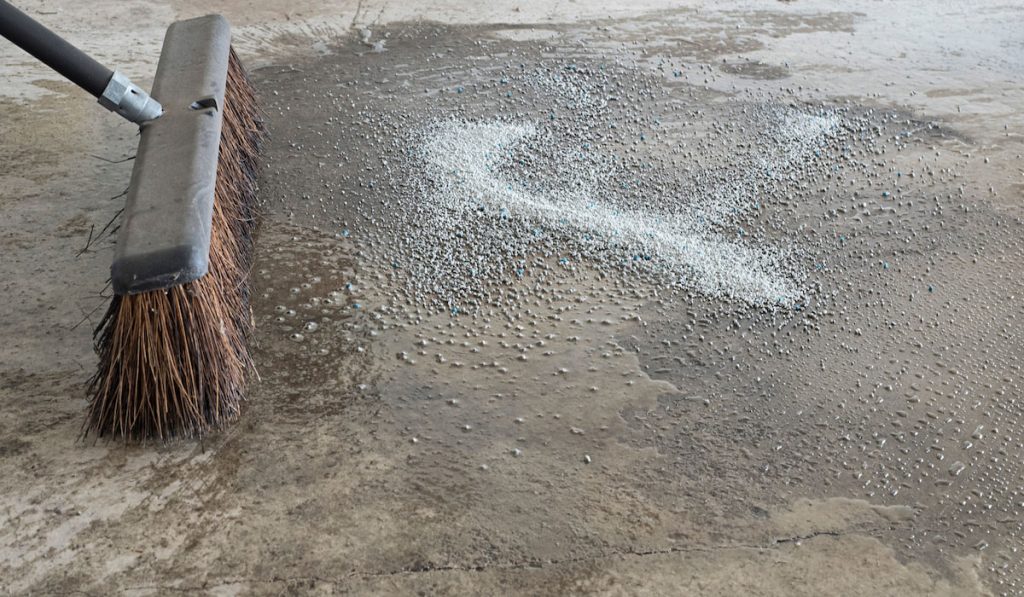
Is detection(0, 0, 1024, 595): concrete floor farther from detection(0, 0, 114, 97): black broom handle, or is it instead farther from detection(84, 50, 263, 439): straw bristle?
detection(0, 0, 114, 97): black broom handle

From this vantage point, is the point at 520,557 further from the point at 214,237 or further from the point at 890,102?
the point at 890,102

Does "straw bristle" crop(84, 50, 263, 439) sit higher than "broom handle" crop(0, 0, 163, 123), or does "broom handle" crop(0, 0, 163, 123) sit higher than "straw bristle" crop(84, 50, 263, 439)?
"broom handle" crop(0, 0, 163, 123)

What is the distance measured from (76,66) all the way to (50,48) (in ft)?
0.24

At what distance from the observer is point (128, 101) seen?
7.74 feet

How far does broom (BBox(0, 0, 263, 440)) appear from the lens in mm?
1975

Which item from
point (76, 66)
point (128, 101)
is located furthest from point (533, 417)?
point (76, 66)

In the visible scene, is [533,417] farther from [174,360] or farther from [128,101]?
[128,101]

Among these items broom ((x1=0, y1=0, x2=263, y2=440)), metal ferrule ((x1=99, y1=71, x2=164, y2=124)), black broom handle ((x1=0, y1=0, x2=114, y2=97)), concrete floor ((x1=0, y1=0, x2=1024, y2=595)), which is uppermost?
black broom handle ((x1=0, y1=0, x2=114, y2=97))

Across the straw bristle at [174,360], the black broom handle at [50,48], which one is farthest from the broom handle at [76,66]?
the straw bristle at [174,360]

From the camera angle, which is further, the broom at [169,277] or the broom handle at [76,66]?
the broom handle at [76,66]

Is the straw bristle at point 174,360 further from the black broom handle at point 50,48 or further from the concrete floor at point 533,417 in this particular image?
the black broom handle at point 50,48

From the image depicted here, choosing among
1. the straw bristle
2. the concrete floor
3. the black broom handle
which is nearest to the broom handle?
the black broom handle

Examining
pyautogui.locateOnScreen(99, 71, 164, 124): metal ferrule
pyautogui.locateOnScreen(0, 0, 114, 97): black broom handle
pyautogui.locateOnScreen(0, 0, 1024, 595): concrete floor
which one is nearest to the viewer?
pyautogui.locateOnScreen(0, 0, 1024, 595): concrete floor

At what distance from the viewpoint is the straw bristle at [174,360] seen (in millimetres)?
1987
